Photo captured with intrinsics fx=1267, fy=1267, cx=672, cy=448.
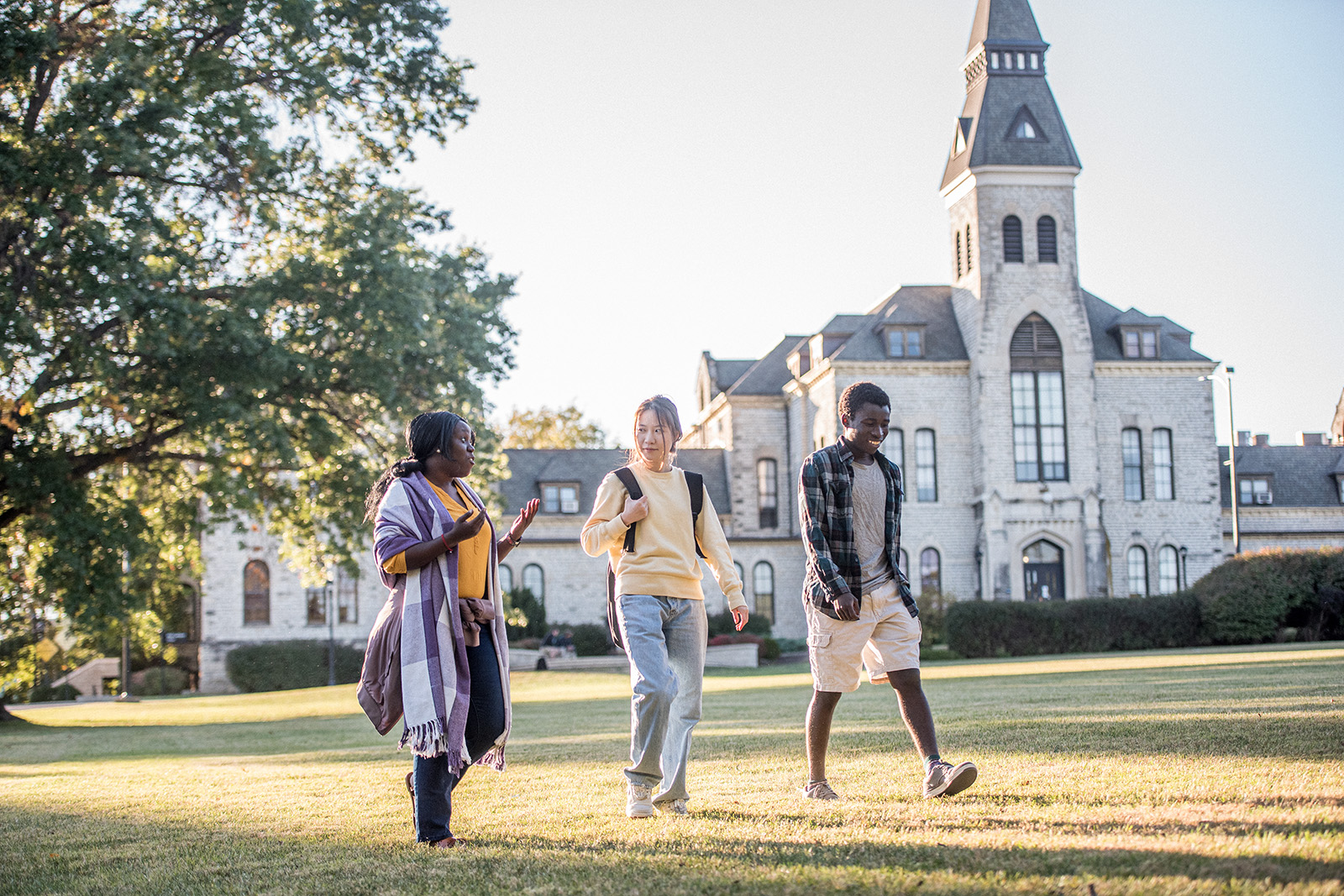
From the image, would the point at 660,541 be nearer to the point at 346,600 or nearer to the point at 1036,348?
the point at 1036,348

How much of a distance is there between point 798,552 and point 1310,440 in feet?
111

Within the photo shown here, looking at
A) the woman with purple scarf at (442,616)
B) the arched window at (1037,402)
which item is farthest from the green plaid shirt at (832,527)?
the arched window at (1037,402)

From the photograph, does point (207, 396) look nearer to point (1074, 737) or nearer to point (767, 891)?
point (1074, 737)

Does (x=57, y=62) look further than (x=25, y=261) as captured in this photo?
Yes

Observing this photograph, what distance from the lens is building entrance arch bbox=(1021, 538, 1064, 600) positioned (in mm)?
42438

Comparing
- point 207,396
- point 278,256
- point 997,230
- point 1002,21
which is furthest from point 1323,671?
point 1002,21

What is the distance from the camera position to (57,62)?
19.5 m

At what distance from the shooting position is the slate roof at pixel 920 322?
145ft

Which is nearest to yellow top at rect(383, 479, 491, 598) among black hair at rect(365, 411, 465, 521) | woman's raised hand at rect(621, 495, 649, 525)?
black hair at rect(365, 411, 465, 521)

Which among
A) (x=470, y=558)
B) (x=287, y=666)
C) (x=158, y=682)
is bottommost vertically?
(x=158, y=682)

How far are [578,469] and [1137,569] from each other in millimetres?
21213

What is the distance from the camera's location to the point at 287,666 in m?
43.4

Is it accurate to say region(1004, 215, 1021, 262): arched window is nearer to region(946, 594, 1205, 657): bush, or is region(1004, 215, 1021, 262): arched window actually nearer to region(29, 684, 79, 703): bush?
region(946, 594, 1205, 657): bush

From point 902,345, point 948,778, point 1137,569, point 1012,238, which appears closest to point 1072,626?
point 1137,569
